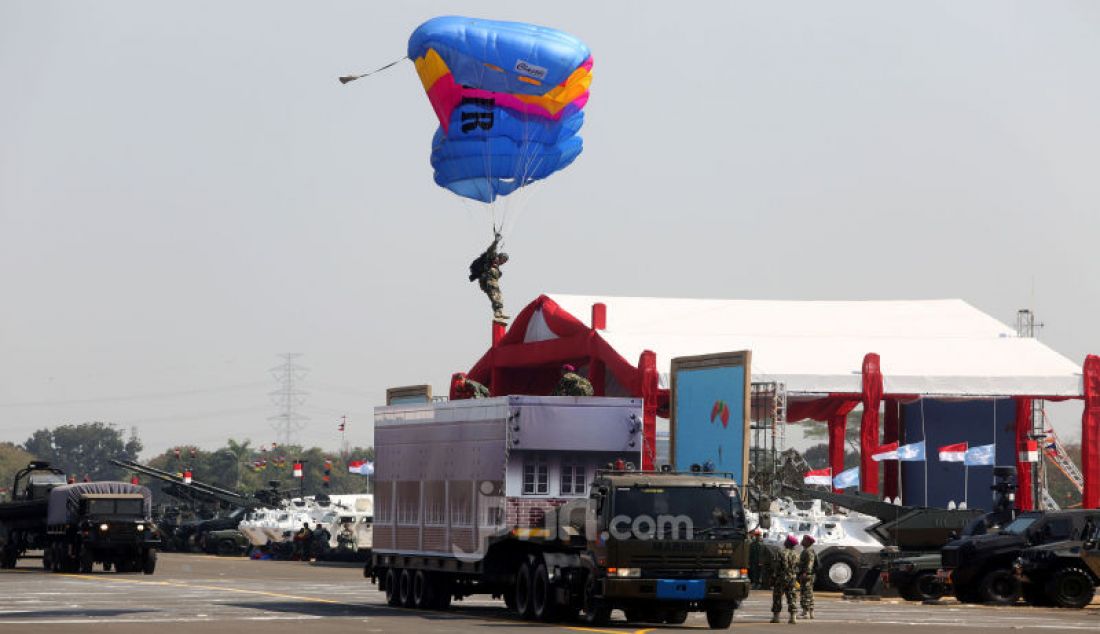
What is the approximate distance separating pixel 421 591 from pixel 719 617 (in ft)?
22.9

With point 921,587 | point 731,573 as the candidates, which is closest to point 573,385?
point 731,573

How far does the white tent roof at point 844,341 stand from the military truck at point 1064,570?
2016cm

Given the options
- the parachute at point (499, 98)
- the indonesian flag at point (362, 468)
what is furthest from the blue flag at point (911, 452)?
the indonesian flag at point (362, 468)

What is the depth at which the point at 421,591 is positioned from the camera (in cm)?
3244

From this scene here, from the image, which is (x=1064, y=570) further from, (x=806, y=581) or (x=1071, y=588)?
(x=806, y=581)

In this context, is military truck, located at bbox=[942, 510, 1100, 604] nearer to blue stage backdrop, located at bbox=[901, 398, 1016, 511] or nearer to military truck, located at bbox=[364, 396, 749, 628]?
military truck, located at bbox=[364, 396, 749, 628]

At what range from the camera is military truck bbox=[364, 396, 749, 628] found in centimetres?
2666

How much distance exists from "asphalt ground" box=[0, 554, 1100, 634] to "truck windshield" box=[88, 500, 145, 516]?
6.72 meters

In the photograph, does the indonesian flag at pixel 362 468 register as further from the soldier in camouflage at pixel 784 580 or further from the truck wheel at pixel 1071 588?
the soldier in camouflage at pixel 784 580

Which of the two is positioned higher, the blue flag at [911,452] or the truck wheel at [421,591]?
the blue flag at [911,452]

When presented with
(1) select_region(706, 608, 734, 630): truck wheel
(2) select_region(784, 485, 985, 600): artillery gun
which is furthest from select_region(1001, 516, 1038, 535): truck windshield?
(1) select_region(706, 608, 734, 630): truck wheel

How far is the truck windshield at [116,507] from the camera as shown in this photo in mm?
51375

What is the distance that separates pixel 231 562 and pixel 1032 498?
2525 centimetres

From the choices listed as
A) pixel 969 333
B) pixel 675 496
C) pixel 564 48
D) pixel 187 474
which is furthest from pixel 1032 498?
pixel 187 474
